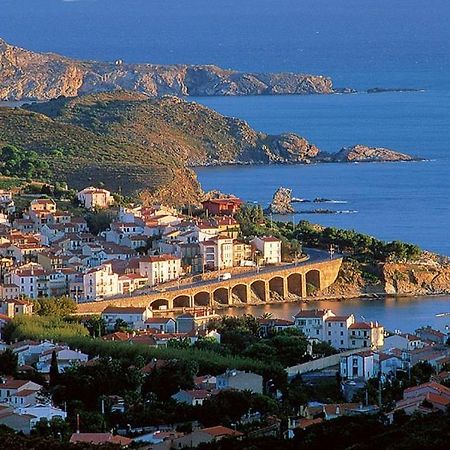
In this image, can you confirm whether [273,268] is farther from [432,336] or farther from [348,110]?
[348,110]

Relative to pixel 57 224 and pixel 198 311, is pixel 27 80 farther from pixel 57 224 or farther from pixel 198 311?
pixel 198 311

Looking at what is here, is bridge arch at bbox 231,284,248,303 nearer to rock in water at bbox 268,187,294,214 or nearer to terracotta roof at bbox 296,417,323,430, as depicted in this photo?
rock in water at bbox 268,187,294,214

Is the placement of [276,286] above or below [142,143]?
below

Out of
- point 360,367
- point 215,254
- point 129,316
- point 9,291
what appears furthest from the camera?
point 215,254

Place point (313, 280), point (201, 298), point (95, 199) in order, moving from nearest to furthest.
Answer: point (201, 298)
point (313, 280)
point (95, 199)

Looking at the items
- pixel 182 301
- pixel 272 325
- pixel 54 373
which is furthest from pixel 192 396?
pixel 182 301

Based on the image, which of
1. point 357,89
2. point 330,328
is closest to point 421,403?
point 330,328

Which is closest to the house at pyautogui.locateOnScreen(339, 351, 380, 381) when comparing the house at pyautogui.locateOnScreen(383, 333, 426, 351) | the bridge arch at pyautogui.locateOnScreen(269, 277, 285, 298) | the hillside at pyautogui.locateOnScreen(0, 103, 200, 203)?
the house at pyautogui.locateOnScreen(383, 333, 426, 351)
